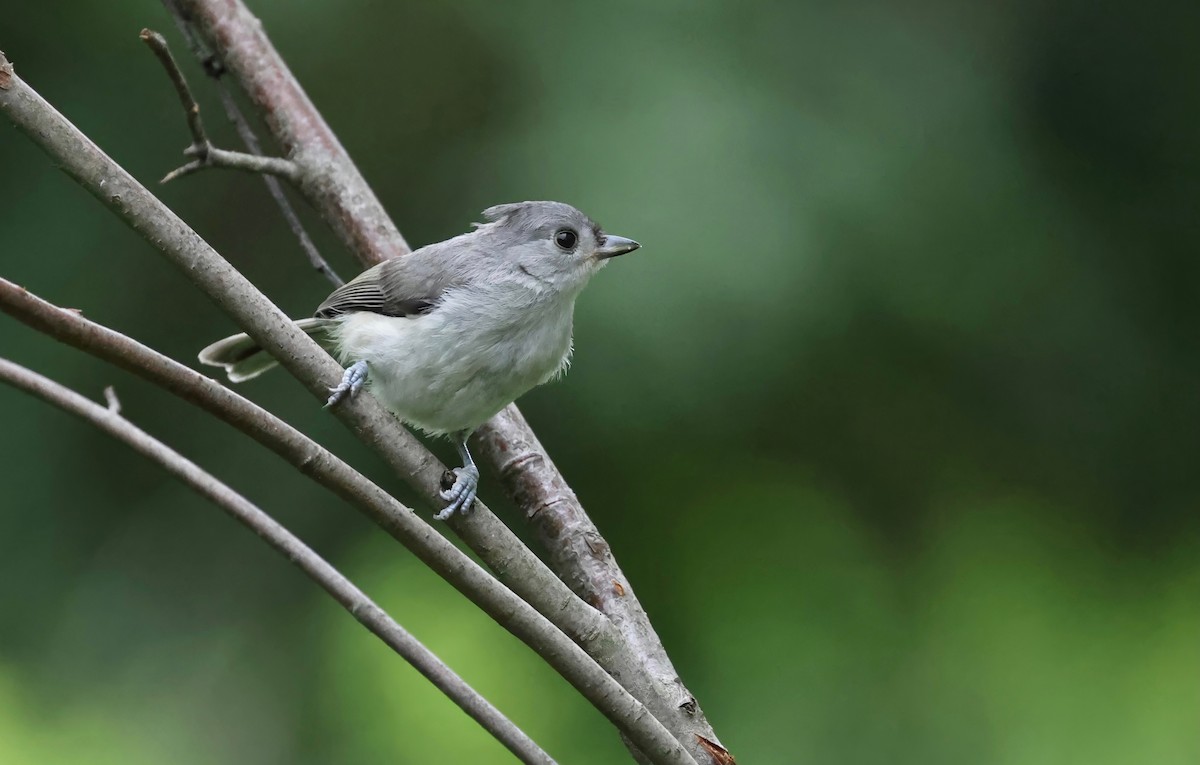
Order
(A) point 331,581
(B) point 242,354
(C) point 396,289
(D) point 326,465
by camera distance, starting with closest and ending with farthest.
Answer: (D) point 326,465 → (A) point 331,581 → (C) point 396,289 → (B) point 242,354

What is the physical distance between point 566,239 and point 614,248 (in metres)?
0.11

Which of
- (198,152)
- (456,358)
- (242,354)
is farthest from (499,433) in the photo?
(198,152)

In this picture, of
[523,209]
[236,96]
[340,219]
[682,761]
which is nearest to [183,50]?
[236,96]

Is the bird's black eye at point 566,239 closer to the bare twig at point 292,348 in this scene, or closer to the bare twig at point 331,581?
the bare twig at point 292,348

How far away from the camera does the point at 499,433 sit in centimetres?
242

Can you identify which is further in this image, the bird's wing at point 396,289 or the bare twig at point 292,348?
the bird's wing at point 396,289

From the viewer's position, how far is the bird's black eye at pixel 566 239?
7.97ft

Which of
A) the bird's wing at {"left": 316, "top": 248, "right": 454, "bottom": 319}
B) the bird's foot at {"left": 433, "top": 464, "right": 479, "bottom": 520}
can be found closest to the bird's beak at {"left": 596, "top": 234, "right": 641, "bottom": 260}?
the bird's wing at {"left": 316, "top": 248, "right": 454, "bottom": 319}

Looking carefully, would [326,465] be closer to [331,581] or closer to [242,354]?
[331,581]

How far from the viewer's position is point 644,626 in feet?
6.74

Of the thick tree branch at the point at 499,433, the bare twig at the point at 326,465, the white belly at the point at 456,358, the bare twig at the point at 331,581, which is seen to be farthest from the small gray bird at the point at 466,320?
the bare twig at the point at 331,581

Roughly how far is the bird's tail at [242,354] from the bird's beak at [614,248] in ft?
2.06

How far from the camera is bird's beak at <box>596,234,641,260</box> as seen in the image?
2447mm

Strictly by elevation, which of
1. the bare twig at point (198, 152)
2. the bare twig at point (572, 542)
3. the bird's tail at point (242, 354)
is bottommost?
the bird's tail at point (242, 354)
